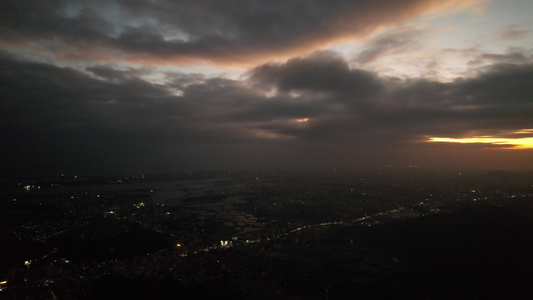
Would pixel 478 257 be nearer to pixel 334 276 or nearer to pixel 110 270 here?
pixel 334 276

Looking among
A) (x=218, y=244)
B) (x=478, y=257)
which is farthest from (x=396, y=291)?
(x=218, y=244)

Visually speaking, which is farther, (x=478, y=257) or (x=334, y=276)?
(x=478, y=257)

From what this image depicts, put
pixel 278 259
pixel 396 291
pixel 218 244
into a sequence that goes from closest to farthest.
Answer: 1. pixel 396 291
2. pixel 278 259
3. pixel 218 244

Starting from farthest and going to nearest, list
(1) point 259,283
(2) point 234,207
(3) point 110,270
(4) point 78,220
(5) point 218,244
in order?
(2) point 234,207 < (4) point 78,220 < (5) point 218,244 < (3) point 110,270 < (1) point 259,283

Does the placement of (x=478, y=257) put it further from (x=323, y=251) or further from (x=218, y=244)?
(x=218, y=244)

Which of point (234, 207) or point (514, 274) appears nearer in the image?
point (514, 274)

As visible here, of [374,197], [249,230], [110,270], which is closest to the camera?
[110,270]

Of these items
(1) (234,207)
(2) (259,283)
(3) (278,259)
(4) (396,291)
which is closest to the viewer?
(4) (396,291)

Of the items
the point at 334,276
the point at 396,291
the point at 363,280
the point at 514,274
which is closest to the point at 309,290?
the point at 334,276
